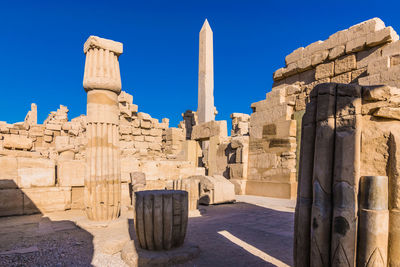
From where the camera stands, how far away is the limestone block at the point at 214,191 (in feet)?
23.8

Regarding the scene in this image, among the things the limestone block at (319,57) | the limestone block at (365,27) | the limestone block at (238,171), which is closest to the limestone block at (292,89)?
the limestone block at (319,57)

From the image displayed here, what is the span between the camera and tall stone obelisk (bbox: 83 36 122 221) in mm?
5027

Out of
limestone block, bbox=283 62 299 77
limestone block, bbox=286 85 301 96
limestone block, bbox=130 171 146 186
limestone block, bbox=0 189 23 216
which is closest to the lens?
limestone block, bbox=0 189 23 216

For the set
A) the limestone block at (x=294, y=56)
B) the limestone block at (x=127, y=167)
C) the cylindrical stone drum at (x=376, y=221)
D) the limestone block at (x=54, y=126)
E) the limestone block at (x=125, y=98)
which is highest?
the limestone block at (x=294, y=56)

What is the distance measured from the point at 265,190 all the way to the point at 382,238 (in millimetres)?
7175

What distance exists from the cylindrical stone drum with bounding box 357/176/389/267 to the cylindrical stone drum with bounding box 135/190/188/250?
2.26 meters

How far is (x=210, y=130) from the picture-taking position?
454 inches

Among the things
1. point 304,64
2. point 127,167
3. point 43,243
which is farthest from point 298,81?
point 43,243

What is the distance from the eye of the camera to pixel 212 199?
7.25 m

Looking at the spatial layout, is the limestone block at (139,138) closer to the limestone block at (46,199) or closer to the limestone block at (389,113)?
the limestone block at (46,199)

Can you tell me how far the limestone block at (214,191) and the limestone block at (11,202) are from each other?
4446 mm

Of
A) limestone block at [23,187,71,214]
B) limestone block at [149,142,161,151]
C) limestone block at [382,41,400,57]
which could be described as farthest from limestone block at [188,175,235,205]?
limestone block at [149,142,161,151]

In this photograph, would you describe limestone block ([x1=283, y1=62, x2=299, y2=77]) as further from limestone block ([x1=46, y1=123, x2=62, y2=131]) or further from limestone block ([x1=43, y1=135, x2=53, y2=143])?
limestone block ([x1=43, y1=135, x2=53, y2=143])

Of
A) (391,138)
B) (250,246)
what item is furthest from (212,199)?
(391,138)
